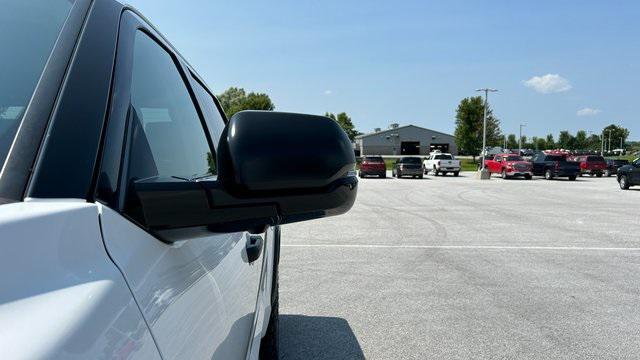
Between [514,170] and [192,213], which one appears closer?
[192,213]

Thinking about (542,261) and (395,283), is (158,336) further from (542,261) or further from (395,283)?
(542,261)

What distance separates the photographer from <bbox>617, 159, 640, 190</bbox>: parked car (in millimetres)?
27141

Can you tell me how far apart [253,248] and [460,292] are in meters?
3.94

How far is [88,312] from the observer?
0.88 metres

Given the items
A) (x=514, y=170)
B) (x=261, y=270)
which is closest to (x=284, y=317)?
(x=261, y=270)

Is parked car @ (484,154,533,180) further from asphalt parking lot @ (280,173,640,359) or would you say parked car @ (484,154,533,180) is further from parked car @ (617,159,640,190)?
asphalt parking lot @ (280,173,640,359)

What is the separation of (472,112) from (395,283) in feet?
239

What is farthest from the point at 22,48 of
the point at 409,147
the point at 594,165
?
the point at 409,147

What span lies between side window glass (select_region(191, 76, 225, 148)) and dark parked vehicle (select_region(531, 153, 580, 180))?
130 ft

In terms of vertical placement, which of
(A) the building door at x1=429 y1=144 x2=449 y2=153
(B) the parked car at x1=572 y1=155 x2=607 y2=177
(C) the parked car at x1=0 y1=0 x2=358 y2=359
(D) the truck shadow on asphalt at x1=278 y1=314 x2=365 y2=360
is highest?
(C) the parked car at x1=0 y1=0 x2=358 y2=359

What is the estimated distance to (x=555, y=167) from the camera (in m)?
39.1

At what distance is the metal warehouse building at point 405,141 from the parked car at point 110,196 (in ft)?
351

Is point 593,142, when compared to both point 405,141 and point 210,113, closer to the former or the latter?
point 405,141

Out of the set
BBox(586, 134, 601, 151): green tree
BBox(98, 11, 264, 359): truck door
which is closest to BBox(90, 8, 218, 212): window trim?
BBox(98, 11, 264, 359): truck door
